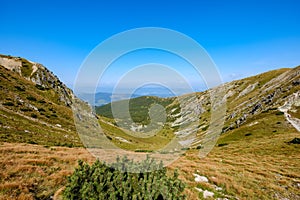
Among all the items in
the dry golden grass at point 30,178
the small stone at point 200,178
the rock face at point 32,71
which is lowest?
the small stone at point 200,178

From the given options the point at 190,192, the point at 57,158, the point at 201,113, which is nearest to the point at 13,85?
the point at 57,158

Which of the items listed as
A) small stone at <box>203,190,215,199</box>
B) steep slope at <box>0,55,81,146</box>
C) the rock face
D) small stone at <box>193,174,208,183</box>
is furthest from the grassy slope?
small stone at <box>203,190,215,199</box>

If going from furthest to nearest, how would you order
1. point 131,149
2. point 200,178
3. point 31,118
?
point 131,149 < point 31,118 < point 200,178

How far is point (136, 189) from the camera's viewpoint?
759 centimetres

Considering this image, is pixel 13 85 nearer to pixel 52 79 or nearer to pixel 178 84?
pixel 52 79

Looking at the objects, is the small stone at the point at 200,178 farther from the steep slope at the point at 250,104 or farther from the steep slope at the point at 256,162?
the steep slope at the point at 250,104

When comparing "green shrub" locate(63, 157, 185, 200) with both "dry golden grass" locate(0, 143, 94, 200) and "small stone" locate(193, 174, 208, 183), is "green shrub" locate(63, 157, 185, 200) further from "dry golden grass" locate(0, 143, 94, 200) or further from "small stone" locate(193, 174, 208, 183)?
"small stone" locate(193, 174, 208, 183)

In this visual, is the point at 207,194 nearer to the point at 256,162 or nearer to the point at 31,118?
the point at 256,162

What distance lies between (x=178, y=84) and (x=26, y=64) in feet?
321

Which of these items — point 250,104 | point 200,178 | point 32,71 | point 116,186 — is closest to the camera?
point 116,186

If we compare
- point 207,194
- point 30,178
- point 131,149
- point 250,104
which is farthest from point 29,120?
point 250,104

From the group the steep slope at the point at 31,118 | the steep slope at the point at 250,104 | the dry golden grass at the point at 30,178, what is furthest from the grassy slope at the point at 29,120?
the dry golden grass at the point at 30,178

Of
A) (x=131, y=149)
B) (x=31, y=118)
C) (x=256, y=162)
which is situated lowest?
(x=131, y=149)

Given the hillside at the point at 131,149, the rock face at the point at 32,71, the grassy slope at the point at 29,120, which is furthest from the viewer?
the rock face at the point at 32,71
